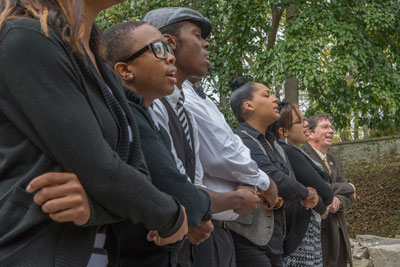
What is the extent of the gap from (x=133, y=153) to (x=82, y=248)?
1.29 feet

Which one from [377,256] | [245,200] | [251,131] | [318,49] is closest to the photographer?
[245,200]

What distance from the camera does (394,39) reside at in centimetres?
1284

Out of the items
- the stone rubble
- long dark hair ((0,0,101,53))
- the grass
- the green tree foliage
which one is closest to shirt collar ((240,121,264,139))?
long dark hair ((0,0,101,53))

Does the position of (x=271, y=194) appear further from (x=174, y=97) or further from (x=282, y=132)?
(x=282, y=132)

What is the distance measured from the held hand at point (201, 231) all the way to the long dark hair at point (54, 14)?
41.5 inches

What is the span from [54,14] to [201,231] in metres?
1.21

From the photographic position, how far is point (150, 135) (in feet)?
7.16

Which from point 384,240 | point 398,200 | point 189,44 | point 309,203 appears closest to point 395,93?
point 384,240

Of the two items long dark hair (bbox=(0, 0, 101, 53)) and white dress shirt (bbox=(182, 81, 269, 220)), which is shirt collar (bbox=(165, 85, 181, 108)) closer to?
white dress shirt (bbox=(182, 81, 269, 220))

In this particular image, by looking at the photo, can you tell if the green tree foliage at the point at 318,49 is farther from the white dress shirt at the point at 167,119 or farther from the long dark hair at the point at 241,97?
the white dress shirt at the point at 167,119

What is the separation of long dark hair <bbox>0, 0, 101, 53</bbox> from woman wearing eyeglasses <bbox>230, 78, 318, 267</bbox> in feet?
8.20

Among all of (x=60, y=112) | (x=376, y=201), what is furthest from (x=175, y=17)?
(x=376, y=201)

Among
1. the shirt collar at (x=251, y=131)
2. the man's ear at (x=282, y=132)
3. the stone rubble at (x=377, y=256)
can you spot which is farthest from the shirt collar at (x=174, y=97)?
the stone rubble at (x=377, y=256)

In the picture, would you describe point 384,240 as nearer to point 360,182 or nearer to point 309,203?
point 309,203
